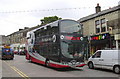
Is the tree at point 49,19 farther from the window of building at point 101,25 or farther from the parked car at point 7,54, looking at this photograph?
the window of building at point 101,25

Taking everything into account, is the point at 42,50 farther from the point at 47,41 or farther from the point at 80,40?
the point at 80,40

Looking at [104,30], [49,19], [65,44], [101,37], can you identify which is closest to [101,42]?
[101,37]

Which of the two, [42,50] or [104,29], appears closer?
[42,50]

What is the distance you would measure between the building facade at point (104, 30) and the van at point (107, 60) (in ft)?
25.0

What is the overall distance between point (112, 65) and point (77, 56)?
288cm

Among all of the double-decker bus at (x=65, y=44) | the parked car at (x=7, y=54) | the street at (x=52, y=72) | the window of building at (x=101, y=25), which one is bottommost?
the street at (x=52, y=72)

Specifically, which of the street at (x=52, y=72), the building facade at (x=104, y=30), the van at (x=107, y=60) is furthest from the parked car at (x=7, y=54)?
the van at (x=107, y=60)

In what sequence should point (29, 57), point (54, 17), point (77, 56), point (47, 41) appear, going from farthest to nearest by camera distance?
1. point (54, 17)
2. point (29, 57)
3. point (47, 41)
4. point (77, 56)

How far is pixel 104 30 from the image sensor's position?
23750 mm

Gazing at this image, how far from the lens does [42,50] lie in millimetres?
16969

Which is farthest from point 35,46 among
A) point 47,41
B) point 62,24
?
point 62,24

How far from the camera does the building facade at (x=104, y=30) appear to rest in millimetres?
21703

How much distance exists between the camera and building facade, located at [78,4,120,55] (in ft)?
71.2

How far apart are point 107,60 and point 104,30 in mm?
11045
